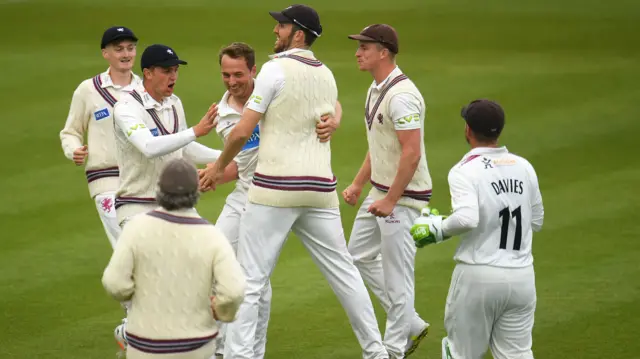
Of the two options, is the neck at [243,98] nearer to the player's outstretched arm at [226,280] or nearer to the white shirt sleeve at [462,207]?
the white shirt sleeve at [462,207]

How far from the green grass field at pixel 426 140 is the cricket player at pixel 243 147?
523 mm

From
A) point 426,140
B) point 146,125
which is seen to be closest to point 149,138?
point 146,125

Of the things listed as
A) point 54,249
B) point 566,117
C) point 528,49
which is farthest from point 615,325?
point 528,49

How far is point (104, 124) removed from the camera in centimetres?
836

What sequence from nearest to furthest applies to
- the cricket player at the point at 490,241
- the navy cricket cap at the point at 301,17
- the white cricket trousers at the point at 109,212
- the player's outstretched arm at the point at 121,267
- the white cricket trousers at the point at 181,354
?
the player's outstretched arm at the point at 121,267 < the white cricket trousers at the point at 181,354 < the cricket player at the point at 490,241 < the navy cricket cap at the point at 301,17 < the white cricket trousers at the point at 109,212

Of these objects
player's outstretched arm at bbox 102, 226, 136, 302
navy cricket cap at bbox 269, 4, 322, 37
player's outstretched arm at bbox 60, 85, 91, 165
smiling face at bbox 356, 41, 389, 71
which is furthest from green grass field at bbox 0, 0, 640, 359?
player's outstretched arm at bbox 102, 226, 136, 302

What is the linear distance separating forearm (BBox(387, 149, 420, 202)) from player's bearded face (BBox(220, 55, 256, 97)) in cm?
116

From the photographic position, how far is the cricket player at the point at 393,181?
305 inches

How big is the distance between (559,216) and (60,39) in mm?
9283

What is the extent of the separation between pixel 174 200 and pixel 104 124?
2897 mm

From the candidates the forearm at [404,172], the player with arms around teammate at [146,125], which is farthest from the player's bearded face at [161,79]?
the forearm at [404,172]

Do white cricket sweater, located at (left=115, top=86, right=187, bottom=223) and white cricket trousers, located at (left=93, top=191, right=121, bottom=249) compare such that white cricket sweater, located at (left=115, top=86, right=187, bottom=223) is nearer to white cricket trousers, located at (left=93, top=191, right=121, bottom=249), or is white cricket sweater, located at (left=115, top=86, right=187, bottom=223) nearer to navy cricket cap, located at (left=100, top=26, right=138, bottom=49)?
white cricket trousers, located at (left=93, top=191, right=121, bottom=249)

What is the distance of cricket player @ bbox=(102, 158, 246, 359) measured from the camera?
18.4 feet

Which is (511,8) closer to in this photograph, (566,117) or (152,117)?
(566,117)
